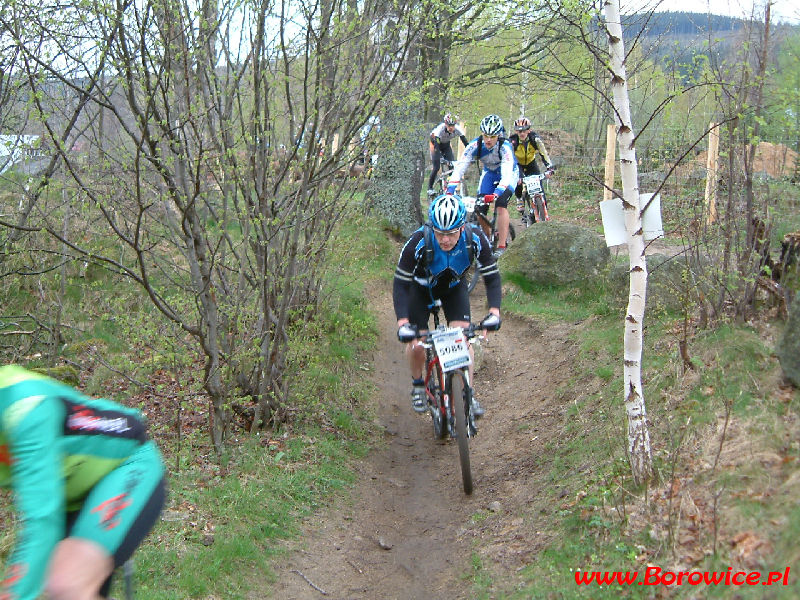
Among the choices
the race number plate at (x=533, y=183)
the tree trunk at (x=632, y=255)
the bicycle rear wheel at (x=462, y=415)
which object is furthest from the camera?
the race number plate at (x=533, y=183)

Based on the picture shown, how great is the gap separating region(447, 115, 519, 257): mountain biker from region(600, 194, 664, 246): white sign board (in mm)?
5321

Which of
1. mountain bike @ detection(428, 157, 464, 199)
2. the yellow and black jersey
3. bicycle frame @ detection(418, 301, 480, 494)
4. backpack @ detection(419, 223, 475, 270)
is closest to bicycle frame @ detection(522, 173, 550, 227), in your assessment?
the yellow and black jersey

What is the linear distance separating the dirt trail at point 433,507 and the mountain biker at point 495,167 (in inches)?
107

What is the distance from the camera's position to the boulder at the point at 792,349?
469 cm

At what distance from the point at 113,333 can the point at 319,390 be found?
14.7 ft

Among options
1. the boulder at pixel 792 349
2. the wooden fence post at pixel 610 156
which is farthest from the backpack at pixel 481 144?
the wooden fence post at pixel 610 156

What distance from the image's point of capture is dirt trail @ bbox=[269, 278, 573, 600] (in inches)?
192

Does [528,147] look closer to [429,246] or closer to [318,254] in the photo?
[318,254]

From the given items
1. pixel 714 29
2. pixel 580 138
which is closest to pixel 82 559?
pixel 714 29

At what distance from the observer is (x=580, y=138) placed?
21047 millimetres

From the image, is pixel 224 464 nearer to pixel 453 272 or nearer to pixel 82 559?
pixel 453 272

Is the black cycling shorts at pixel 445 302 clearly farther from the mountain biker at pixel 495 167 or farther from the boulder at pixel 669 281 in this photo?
the mountain biker at pixel 495 167

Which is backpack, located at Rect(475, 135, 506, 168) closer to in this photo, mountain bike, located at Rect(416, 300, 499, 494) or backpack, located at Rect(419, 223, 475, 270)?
backpack, located at Rect(419, 223, 475, 270)

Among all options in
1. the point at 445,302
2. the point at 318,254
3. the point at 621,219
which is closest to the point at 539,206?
the point at 318,254
